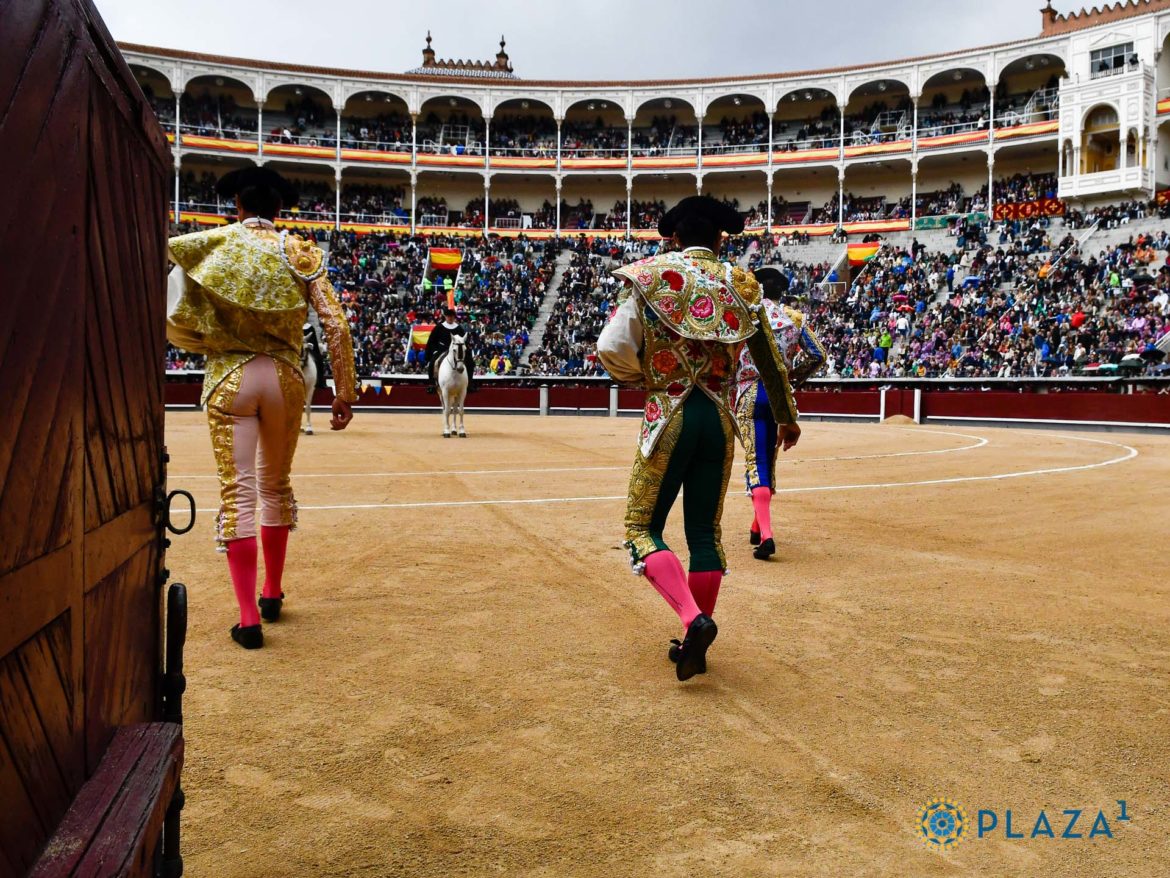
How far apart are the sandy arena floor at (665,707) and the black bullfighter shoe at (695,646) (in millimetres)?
61

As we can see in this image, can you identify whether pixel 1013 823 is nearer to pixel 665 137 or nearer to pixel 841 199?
pixel 841 199


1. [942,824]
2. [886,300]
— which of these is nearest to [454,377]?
[942,824]

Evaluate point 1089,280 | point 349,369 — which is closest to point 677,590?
point 349,369

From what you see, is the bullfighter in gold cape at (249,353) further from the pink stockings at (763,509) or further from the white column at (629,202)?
the white column at (629,202)

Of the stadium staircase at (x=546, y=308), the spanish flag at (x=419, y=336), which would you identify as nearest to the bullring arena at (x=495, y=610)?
the spanish flag at (x=419, y=336)

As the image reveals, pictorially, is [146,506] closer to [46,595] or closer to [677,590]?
[46,595]

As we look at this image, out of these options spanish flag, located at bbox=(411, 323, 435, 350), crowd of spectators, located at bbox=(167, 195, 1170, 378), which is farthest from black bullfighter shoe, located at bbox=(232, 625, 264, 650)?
spanish flag, located at bbox=(411, 323, 435, 350)

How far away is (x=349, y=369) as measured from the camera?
11.8 feet

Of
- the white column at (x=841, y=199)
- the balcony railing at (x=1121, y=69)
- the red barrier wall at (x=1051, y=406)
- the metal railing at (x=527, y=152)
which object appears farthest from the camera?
the metal railing at (x=527, y=152)

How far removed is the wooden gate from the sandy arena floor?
2.23ft

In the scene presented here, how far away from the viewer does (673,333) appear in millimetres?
2994

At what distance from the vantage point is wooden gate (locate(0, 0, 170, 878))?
3.13 ft

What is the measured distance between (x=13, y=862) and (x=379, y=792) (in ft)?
3.87

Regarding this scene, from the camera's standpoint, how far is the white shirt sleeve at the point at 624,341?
296cm
